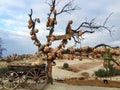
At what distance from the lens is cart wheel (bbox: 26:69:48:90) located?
74.0ft

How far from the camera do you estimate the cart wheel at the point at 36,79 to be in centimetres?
2257

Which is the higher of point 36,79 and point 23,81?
point 36,79

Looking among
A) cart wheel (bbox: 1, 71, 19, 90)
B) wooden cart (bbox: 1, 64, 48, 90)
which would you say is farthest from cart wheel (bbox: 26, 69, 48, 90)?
cart wheel (bbox: 1, 71, 19, 90)

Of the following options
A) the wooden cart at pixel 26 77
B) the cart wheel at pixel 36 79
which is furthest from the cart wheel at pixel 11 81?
the cart wheel at pixel 36 79

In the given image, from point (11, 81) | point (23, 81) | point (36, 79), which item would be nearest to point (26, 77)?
point (23, 81)

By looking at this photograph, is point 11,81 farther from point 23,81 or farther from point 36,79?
point 36,79

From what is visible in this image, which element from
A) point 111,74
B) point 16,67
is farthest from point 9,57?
point 16,67

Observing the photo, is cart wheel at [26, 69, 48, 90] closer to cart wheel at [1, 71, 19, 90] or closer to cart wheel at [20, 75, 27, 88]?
cart wheel at [20, 75, 27, 88]

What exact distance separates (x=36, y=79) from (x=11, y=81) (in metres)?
1.57

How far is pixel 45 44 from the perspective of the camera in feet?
77.5

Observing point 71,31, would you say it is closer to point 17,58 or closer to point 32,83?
point 32,83

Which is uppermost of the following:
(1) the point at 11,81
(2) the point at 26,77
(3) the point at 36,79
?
(2) the point at 26,77

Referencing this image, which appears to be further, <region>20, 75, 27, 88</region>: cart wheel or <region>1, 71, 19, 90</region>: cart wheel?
<region>20, 75, 27, 88</region>: cart wheel

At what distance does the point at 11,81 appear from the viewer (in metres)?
22.6
